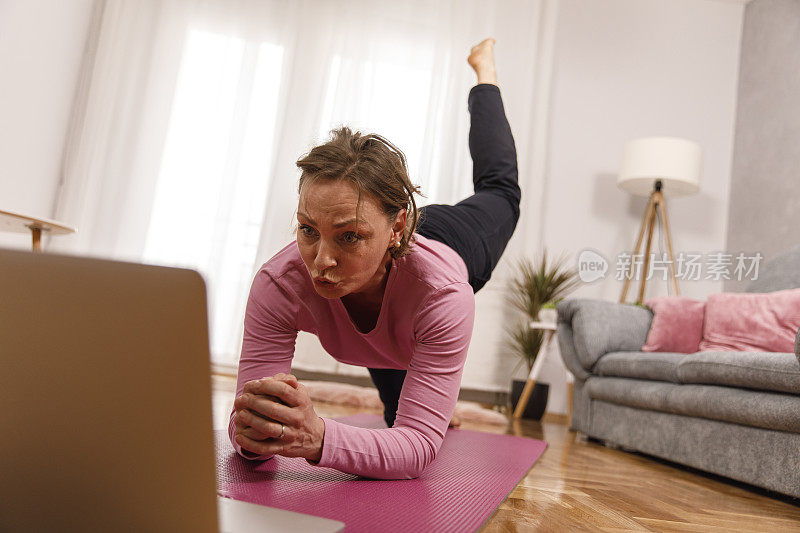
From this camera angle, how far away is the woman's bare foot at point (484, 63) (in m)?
2.17

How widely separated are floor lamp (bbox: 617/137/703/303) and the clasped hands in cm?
291

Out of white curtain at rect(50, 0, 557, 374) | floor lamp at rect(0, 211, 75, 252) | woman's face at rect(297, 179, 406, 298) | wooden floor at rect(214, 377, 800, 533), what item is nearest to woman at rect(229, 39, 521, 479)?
woman's face at rect(297, 179, 406, 298)

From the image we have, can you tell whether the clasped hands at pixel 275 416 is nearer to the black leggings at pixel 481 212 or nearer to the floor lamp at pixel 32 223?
the black leggings at pixel 481 212

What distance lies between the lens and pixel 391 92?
4211 millimetres

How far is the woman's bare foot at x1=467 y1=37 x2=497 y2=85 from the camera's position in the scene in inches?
85.4

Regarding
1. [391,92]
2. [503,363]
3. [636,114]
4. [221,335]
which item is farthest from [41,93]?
[636,114]

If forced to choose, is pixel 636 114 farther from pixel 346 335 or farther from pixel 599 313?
pixel 346 335

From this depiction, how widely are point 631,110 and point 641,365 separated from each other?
99.4 inches

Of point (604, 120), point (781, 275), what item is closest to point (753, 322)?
point (781, 275)

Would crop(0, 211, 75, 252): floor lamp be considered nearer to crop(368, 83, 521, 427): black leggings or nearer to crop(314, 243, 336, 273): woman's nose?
crop(368, 83, 521, 427): black leggings

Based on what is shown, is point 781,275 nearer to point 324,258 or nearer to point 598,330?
point 598,330

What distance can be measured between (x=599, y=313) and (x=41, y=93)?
3.35 metres

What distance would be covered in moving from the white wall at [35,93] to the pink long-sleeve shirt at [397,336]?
252cm

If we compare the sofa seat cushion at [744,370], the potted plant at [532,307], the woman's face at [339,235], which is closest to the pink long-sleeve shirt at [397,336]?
the woman's face at [339,235]
